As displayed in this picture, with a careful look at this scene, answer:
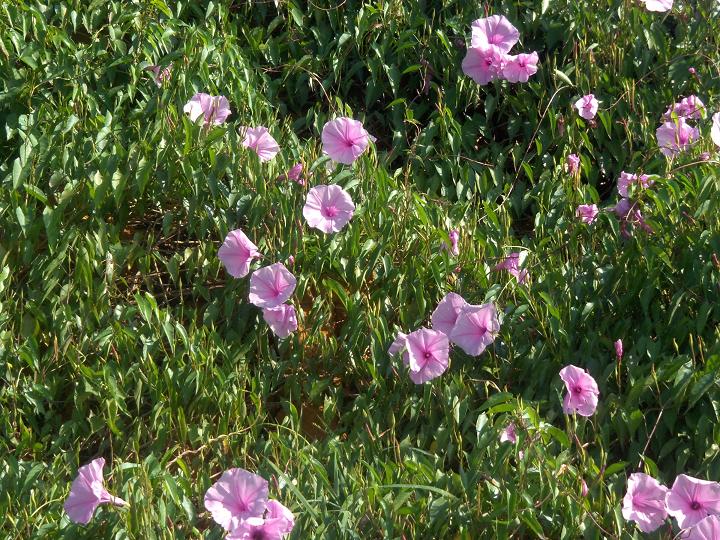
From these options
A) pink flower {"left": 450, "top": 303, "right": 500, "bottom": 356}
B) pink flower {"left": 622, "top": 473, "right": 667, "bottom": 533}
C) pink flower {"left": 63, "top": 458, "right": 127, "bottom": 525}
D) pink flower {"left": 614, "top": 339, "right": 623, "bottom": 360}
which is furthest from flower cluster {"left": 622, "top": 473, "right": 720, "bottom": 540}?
pink flower {"left": 63, "top": 458, "right": 127, "bottom": 525}

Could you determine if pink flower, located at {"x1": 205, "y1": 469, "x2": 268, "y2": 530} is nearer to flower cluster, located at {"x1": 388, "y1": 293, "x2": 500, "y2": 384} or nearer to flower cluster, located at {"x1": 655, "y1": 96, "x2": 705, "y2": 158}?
flower cluster, located at {"x1": 388, "y1": 293, "x2": 500, "y2": 384}

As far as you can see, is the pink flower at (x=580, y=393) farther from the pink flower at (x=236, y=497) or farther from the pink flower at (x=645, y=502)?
the pink flower at (x=236, y=497)

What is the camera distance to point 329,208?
115 inches

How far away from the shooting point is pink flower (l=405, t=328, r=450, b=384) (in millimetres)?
2645

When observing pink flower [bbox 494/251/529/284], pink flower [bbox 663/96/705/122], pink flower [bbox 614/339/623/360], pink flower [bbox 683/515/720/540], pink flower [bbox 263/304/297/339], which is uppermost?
pink flower [bbox 683/515/720/540]

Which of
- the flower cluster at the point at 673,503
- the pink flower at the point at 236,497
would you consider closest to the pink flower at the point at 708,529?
the flower cluster at the point at 673,503

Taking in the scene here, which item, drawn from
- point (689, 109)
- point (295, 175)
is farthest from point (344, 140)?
point (689, 109)

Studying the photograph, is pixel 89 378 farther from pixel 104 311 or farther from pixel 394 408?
pixel 394 408

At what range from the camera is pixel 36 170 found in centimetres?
306

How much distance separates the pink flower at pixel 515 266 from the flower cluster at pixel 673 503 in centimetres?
76

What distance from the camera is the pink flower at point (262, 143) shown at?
318 cm

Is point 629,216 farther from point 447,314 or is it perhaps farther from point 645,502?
point 645,502

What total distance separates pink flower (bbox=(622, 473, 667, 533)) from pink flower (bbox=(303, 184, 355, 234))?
103 centimetres

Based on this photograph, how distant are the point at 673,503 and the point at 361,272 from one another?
108 cm
